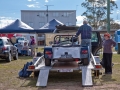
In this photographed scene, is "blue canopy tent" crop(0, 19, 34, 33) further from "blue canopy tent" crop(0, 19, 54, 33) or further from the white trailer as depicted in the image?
the white trailer

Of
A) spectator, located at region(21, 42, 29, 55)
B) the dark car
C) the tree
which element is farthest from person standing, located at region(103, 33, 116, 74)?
the tree

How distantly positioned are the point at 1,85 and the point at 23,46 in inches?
506

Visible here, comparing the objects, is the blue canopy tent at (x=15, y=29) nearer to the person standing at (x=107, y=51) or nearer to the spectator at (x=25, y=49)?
the spectator at (x=25, y=49)

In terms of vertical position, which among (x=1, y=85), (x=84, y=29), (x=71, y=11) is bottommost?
(x=1, y=85)

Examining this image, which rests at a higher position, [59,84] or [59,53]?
[59,53]

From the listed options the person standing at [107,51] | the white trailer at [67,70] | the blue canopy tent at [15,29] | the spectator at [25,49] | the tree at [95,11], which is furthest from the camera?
the tree at [95,11]

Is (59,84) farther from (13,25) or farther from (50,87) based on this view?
(13,25)

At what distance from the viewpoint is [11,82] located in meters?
9.05

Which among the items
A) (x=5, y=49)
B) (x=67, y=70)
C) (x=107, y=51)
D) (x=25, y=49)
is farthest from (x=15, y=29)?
(x=67, y=70)

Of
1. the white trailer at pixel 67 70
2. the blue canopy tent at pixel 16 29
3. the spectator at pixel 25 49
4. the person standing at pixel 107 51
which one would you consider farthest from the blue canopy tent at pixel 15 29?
the person standing at pixel 107 51

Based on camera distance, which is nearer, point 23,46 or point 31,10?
point 23,46

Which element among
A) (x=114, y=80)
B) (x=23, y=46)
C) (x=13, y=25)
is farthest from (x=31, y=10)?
(x=114, y=80)

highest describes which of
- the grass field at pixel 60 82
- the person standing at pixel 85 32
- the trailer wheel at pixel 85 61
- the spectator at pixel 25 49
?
the person standing at pixel 85 32

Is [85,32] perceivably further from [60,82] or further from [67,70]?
[60,82]
